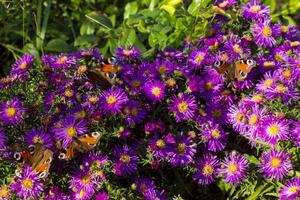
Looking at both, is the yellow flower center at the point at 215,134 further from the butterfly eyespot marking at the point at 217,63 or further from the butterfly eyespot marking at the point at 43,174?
the butterfly eyespot marking at the point at 43,174

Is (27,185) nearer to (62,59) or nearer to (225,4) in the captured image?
(62,59)

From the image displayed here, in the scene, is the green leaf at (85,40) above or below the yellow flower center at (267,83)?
below

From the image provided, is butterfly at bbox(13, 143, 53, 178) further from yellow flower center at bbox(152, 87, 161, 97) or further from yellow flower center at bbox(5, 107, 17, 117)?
yellow flower center at bbox(152, 87, 161, 97)

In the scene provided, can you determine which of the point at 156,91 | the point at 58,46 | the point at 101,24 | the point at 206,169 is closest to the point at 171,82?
the point at 156,91

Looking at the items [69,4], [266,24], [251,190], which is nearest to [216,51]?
[266,24]

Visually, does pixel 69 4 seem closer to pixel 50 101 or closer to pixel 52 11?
pixel 52 11

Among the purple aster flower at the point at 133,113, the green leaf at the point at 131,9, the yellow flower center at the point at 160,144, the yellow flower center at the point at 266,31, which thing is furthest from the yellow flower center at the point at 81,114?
the green leaf at the point at 131,9
